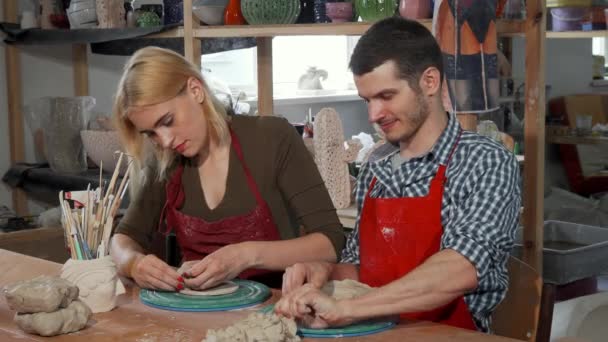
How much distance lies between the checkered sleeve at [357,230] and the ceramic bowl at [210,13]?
1.44 m

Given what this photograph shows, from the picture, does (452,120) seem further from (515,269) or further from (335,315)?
(335,315)

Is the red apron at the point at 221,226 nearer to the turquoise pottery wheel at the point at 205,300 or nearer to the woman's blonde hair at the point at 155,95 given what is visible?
the woman's blonde hair at the point at 155,95

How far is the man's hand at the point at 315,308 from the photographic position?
1.63m

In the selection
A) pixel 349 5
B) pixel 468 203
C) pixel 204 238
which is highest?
pixel 349 5

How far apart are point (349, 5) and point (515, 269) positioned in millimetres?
1470

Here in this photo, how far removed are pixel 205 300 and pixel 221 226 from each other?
0.47m

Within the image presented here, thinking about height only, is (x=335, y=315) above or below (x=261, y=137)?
below

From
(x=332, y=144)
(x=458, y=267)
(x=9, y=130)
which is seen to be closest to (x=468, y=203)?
(x=458, y=267)

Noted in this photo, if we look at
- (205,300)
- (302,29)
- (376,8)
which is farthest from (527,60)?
(205,300)

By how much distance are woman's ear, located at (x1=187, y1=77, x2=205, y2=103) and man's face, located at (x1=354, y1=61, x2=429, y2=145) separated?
0.53 metres

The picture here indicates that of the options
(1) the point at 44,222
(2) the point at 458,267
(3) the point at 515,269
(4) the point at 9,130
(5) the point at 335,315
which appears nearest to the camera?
(5) the point at 335,315

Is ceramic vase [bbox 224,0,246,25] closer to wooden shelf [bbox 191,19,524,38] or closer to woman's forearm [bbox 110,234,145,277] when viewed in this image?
wooden shelf [bbox 191,19,524,38]

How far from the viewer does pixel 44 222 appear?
3709 millimetres

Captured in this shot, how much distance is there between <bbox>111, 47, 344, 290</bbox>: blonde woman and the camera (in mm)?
2221
